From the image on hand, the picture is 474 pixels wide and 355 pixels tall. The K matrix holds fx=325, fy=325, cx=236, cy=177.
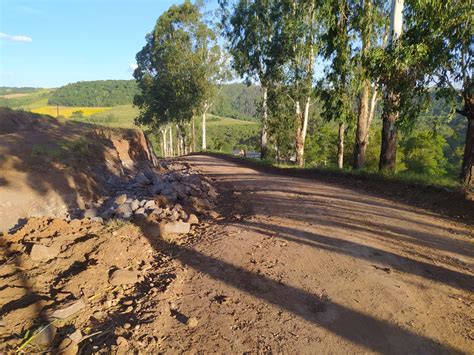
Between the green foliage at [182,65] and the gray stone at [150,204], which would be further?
the green foliage at [182,65]

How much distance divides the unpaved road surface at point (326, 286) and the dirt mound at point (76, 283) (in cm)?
43

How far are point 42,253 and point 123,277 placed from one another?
1327 millimetres

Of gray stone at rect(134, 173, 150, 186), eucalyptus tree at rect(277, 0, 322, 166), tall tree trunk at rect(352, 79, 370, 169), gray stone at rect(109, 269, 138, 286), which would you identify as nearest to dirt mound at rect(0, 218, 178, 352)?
gray stone at rect(109, 269, 138, 286)

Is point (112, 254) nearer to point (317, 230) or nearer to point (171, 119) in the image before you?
point (317, 230)

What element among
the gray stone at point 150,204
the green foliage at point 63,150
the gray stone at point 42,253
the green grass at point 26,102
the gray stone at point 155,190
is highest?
the green grass at point 26,102

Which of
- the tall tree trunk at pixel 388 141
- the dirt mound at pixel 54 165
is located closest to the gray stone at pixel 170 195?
the dirt mound at pixel 54 165

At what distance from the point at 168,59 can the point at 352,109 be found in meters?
23.0

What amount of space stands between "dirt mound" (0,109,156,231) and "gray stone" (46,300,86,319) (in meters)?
3.62

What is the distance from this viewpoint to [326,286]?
4043 mm

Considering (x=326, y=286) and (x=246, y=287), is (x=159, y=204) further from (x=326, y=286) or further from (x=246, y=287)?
(x=326, y=286)

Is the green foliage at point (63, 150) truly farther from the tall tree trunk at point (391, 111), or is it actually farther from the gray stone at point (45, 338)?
the tall tree trunk at point (391, 111)

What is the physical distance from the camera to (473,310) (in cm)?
349

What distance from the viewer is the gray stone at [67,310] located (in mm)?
3441

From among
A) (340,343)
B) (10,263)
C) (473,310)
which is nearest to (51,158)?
(10,263)
